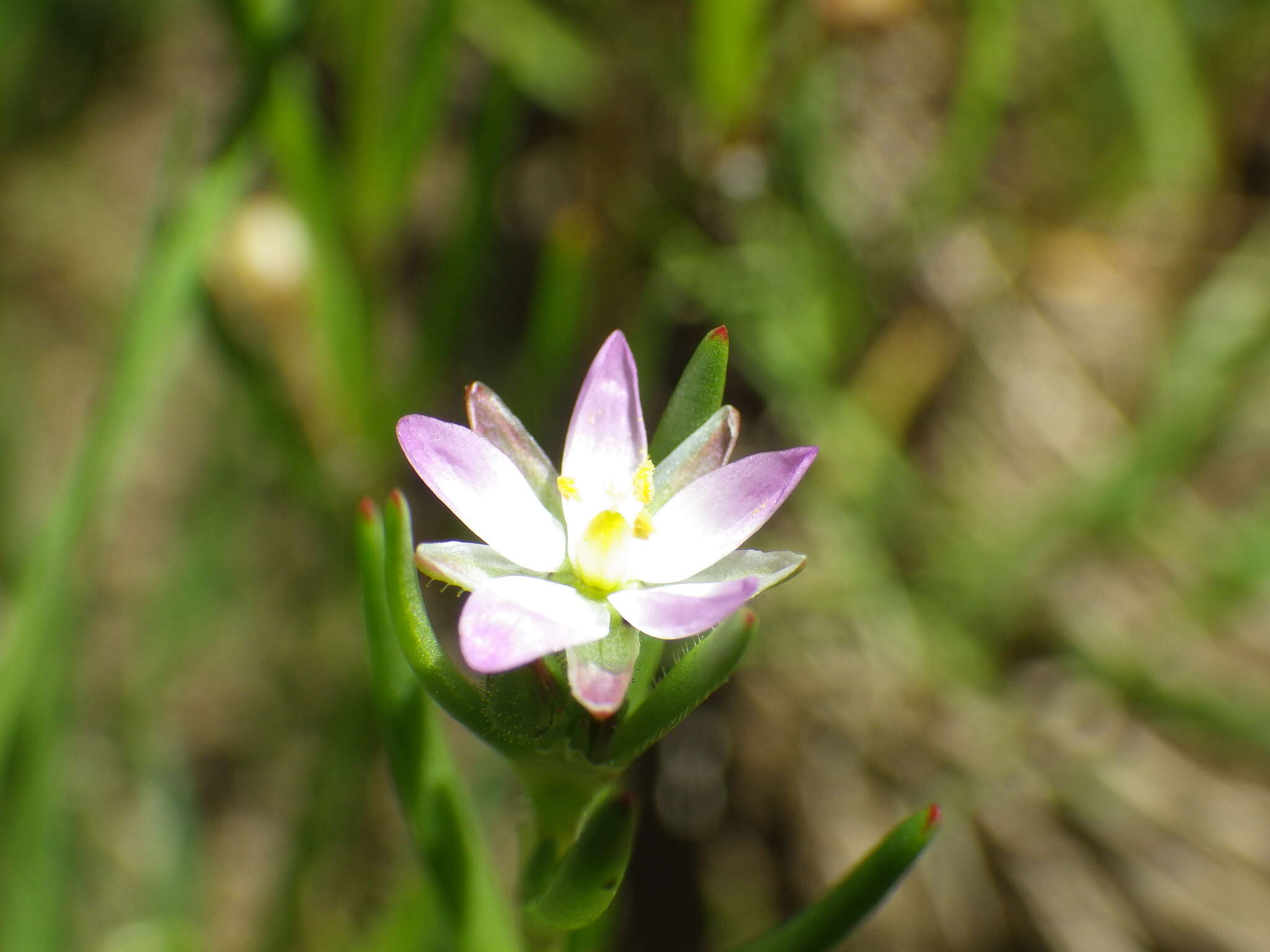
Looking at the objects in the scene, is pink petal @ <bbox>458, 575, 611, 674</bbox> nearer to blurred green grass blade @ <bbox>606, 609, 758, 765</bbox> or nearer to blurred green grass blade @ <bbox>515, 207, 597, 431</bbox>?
blurred green grass blade @ <bbox>606, 609, 758, 765</bbox>

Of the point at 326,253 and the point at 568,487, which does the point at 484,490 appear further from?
the point at 326,253

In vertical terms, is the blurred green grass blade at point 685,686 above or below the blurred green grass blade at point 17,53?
below

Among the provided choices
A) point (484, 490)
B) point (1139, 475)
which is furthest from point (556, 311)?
point (1139, 475)

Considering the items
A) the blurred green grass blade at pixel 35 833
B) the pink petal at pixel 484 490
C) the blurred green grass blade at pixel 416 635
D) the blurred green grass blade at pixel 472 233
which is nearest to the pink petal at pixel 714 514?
the pink petal at pixel 484 490

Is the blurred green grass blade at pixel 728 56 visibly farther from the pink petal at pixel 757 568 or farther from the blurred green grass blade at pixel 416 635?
the blurred green grass blade at pixel 416 635

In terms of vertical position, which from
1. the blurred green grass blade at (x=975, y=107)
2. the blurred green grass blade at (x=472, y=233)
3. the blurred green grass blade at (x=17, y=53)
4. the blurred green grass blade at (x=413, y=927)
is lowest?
the blurred green grass blade at (x=413, y=927)

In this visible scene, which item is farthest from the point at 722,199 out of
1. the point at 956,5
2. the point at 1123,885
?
the point at 1123,885
